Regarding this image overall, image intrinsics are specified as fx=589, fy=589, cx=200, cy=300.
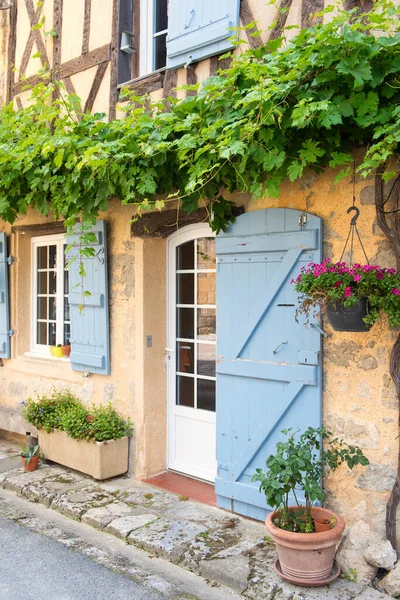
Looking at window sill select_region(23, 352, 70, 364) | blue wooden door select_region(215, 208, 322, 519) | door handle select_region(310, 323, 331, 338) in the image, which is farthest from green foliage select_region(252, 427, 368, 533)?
window sill select_region(23, 352, 70, 364)

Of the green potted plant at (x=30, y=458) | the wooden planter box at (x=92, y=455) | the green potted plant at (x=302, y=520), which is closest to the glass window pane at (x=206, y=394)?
the wooden planter box at (x=92, y=455)

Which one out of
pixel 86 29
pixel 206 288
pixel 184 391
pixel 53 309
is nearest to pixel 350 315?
pixel 206 288

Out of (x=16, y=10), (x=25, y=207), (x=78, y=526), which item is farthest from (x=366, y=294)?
(x=16, y=10)

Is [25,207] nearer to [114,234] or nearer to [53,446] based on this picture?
[114,234]

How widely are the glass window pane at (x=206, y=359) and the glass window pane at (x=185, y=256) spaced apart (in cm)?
71

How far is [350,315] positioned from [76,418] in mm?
2916

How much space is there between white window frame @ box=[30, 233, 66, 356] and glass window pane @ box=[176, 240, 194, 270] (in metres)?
1.53

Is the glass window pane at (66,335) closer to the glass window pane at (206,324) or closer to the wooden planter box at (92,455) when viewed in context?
the wooden planter box at (92,455)

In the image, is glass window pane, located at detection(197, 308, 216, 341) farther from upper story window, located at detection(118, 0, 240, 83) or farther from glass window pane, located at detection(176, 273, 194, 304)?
upper story window, located at detection(118, 0, 240, 83)

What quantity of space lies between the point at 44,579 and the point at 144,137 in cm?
290

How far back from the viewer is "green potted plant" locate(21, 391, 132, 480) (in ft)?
16.3

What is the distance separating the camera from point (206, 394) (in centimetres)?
499

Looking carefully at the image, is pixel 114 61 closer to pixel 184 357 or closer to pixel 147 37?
pixel 147 37

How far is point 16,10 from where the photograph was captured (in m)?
6.34
